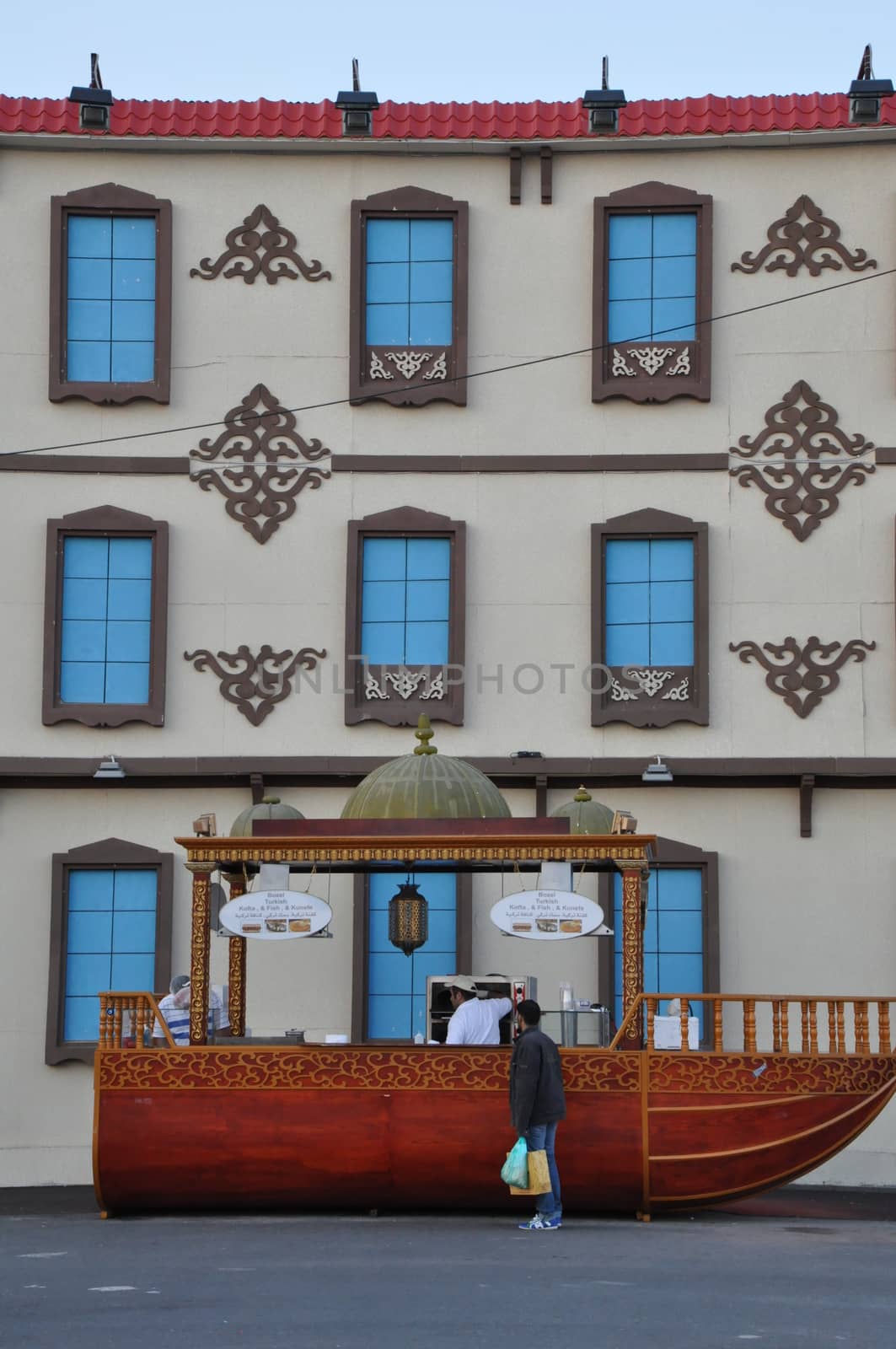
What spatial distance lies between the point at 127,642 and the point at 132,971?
3296mm

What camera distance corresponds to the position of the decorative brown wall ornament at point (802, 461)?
65.4 feet

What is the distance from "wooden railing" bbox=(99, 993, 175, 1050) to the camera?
15148 mm

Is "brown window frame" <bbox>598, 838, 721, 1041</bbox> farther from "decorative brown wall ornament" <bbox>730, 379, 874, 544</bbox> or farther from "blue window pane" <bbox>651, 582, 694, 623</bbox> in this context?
"decorative brown wall ornament" <bbox>730, 379, 874, 544</bbox>

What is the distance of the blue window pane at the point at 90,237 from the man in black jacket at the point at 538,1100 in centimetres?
1007

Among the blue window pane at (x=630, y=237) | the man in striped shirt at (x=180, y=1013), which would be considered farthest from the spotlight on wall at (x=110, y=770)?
the blue window pane at (x=630, y=237)

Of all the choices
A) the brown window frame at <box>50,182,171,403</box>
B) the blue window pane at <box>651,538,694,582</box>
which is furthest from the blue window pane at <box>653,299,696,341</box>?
the brown window frame at <box>50,182,171,403</box>

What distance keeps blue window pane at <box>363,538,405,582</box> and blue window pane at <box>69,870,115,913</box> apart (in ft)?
13.1

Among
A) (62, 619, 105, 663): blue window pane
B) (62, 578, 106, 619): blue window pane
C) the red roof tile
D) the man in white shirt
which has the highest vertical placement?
the red roof tile

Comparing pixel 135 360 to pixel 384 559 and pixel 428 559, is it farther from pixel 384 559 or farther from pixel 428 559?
pixel 428 559

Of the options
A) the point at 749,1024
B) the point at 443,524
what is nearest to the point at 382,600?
the point at 443,524

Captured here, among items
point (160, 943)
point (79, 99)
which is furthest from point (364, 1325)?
point (79, 99)

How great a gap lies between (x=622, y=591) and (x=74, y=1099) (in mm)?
7409

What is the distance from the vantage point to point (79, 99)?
20484 mm

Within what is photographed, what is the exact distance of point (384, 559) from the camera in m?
20.1
